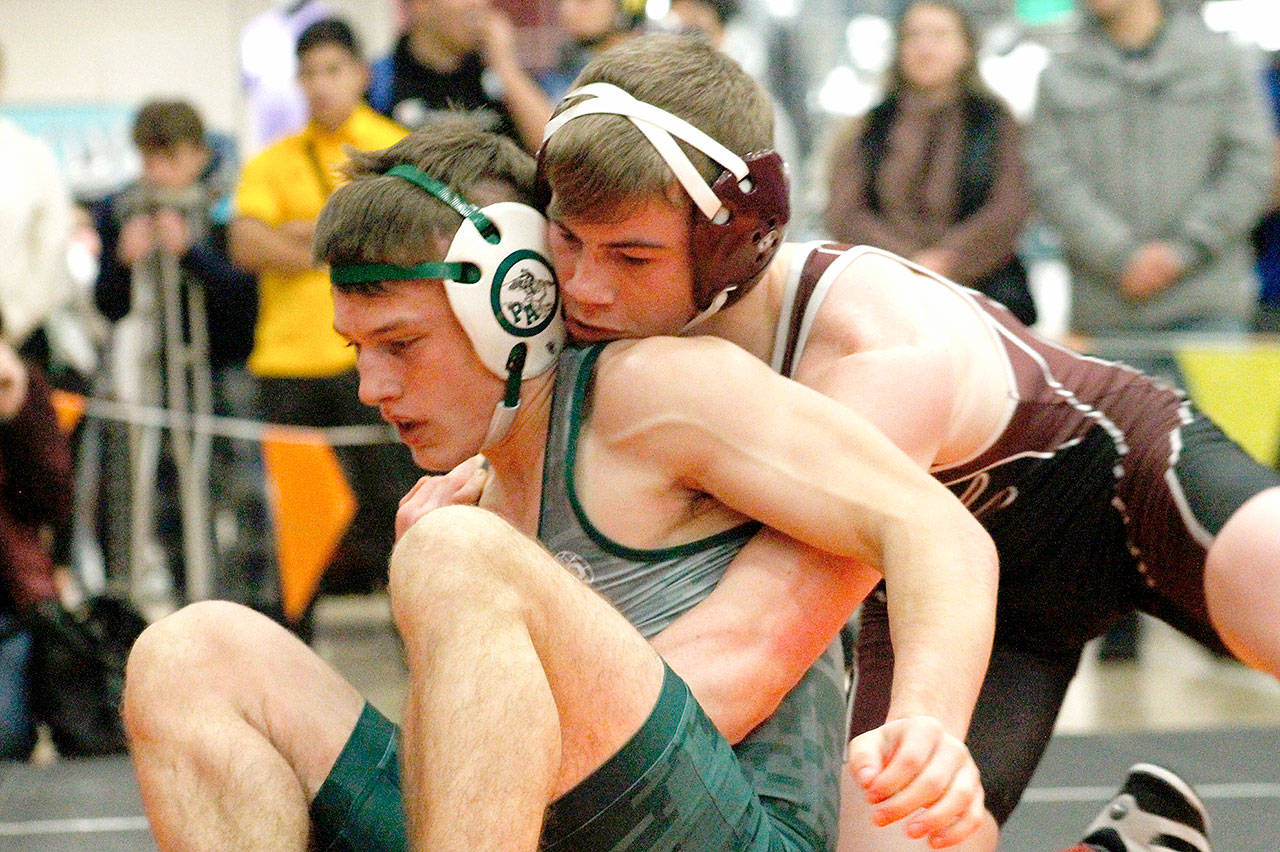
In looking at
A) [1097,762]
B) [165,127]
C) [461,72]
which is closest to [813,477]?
[1097,762]

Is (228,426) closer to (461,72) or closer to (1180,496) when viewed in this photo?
(461,72)

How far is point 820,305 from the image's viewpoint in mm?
2252

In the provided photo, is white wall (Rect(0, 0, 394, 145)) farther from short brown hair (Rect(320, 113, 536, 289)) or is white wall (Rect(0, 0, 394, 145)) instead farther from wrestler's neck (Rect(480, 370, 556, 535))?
wrestler's neck (Rect(480, 370, 556, 535))

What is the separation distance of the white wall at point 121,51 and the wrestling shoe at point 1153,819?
322 inches

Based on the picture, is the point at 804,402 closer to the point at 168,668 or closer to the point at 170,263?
the point at 168,668

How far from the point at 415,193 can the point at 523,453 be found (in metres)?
0.37

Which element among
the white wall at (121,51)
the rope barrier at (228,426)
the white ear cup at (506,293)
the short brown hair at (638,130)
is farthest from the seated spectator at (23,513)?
the white wall at (121,51)

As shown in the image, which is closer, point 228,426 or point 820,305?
point 820,305

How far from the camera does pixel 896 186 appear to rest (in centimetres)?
489

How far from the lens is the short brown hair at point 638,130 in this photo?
6.79ft

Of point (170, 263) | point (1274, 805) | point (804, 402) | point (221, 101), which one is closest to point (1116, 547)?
point (804, 402)

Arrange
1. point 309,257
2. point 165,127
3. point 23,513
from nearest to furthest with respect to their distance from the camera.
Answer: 1. point 23,513
2. point 309,257
3. point 165,127

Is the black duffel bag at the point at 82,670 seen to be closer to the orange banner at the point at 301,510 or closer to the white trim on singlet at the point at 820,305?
the orange banner at the point at 301,510

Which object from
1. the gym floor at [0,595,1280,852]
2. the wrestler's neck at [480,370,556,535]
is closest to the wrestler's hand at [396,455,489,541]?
the wrestler's neck at [480,370,556,535]
